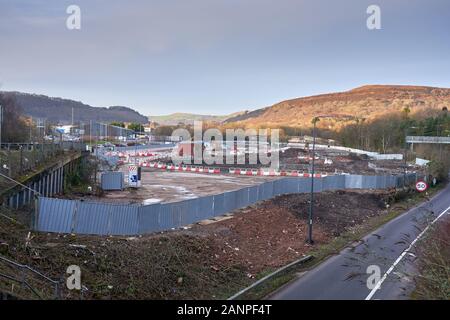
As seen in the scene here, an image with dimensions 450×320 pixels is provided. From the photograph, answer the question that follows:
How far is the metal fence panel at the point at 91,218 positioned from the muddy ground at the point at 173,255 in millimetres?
734

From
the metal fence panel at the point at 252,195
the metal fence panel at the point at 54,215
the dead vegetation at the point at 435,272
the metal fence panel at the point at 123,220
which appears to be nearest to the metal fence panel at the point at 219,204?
the metal fence panel at the point at 252,195

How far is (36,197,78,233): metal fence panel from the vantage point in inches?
782

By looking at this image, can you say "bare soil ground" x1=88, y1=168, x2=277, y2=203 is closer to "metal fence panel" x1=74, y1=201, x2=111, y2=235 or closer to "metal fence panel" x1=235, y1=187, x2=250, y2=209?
"metal fence panel" x1=235, y1=187, x2=250, y2=209

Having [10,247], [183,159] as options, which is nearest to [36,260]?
[10,247]

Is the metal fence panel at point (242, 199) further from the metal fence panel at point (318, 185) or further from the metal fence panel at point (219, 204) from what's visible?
the metal fence panel at point (318, 185)

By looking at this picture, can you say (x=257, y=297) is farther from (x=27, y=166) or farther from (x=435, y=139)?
(x=435, y=139)

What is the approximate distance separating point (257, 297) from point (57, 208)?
8.45m

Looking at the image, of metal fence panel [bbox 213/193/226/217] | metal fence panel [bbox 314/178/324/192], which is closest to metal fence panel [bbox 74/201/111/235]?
metal fence panel [bbox 213/193/226/217]

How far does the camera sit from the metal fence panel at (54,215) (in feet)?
65.2

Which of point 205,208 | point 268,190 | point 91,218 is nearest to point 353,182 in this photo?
point 268,190

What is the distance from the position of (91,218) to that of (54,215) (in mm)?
1435

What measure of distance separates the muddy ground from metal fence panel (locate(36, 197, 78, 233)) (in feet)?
1.93

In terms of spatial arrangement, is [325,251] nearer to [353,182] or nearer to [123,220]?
[123,220]

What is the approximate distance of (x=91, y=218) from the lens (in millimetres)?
20734
